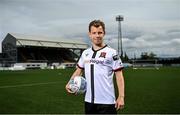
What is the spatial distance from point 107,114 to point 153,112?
5.23 meters

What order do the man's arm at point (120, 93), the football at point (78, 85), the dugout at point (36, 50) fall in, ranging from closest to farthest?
the man's arm at point (120, 93) < the football at point (78, 85) < the dugout at point (36, 50)

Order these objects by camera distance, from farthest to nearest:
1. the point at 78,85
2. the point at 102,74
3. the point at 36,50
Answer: the point at 36,50 → the point at 78,85 → the point at 102,74

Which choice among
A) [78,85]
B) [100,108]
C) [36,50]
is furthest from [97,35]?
[36,50]

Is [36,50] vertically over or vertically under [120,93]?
over

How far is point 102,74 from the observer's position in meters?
3.99

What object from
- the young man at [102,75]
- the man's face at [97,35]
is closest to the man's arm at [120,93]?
the young man at [102,75]

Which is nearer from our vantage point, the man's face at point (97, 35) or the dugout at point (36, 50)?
the man's face at point (97, 35)

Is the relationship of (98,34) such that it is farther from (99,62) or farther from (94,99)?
(94,99)

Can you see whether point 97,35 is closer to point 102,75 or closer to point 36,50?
point 102,75

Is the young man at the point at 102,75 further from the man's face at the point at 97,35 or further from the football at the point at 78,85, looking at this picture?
the football at the point at 78,85

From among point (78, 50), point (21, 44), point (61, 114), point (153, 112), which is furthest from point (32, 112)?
point (78, 50)

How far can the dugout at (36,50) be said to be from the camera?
8456cm

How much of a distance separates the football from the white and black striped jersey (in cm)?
17

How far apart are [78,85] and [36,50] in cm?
9090
